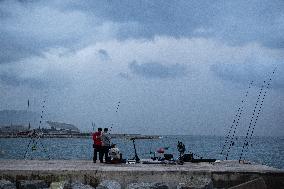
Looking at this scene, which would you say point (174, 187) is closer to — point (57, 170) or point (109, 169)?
point (109, 169)

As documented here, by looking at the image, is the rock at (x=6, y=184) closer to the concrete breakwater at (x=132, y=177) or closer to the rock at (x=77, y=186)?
the concrete breakwater at (x=132, y=177)

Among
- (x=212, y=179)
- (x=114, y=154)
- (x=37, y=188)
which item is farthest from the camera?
(x=114, y=154)

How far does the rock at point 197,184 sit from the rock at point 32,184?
3856 millimetres

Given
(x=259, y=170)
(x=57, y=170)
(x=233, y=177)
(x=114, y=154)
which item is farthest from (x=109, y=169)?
(x=259, y=170)

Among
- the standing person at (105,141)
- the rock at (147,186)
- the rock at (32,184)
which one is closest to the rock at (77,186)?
the rock at (32,184)

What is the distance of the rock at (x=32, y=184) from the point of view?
9.58 m

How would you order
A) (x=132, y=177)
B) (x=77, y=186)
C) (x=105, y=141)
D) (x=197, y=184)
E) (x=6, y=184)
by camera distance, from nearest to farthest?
(x=6, y=184), (x=77, y=186), (x=197, y=184), (x=132, y=177), (x=105, y=141)

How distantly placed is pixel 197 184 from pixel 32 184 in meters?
4.64

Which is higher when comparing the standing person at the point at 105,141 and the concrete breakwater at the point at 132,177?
the standing person at the point at 105,141

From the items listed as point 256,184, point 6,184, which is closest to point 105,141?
point 6,184

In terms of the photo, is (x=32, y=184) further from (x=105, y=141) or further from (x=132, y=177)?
(x=105, y=141)

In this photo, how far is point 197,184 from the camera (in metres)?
9.96

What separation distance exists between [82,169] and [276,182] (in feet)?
19.0

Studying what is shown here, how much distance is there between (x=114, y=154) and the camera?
12828 millimetres
